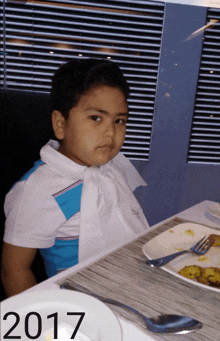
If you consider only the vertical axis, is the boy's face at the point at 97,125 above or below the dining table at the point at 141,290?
above

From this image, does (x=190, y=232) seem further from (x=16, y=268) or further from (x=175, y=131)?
(x=175, y=131)

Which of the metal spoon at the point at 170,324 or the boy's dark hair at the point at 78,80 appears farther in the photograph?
the boy's dark hair at the point at 78,80

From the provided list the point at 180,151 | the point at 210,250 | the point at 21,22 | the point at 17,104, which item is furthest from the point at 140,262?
the point at 21,22

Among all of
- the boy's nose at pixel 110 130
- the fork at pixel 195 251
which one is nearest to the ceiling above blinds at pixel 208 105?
the boy's nose at pixel 110 130

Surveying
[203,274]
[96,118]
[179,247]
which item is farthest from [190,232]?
[96,118]

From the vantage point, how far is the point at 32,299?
1.52 feet

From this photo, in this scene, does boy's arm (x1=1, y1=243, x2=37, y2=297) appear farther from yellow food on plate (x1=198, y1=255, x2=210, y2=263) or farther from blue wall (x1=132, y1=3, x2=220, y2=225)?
blue wall (x1=132, y1=3, x2=220, y2=225)

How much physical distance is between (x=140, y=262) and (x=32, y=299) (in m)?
0.32

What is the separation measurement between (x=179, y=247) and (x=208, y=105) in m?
2.39

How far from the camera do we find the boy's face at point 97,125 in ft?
3.26

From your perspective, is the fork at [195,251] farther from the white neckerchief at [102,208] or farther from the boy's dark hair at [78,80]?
the boy's dark hair at [78,80]

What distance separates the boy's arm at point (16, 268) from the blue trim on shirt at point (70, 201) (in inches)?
6.4

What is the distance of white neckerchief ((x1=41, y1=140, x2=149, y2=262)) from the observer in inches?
39.9

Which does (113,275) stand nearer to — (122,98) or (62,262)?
(62,262)
